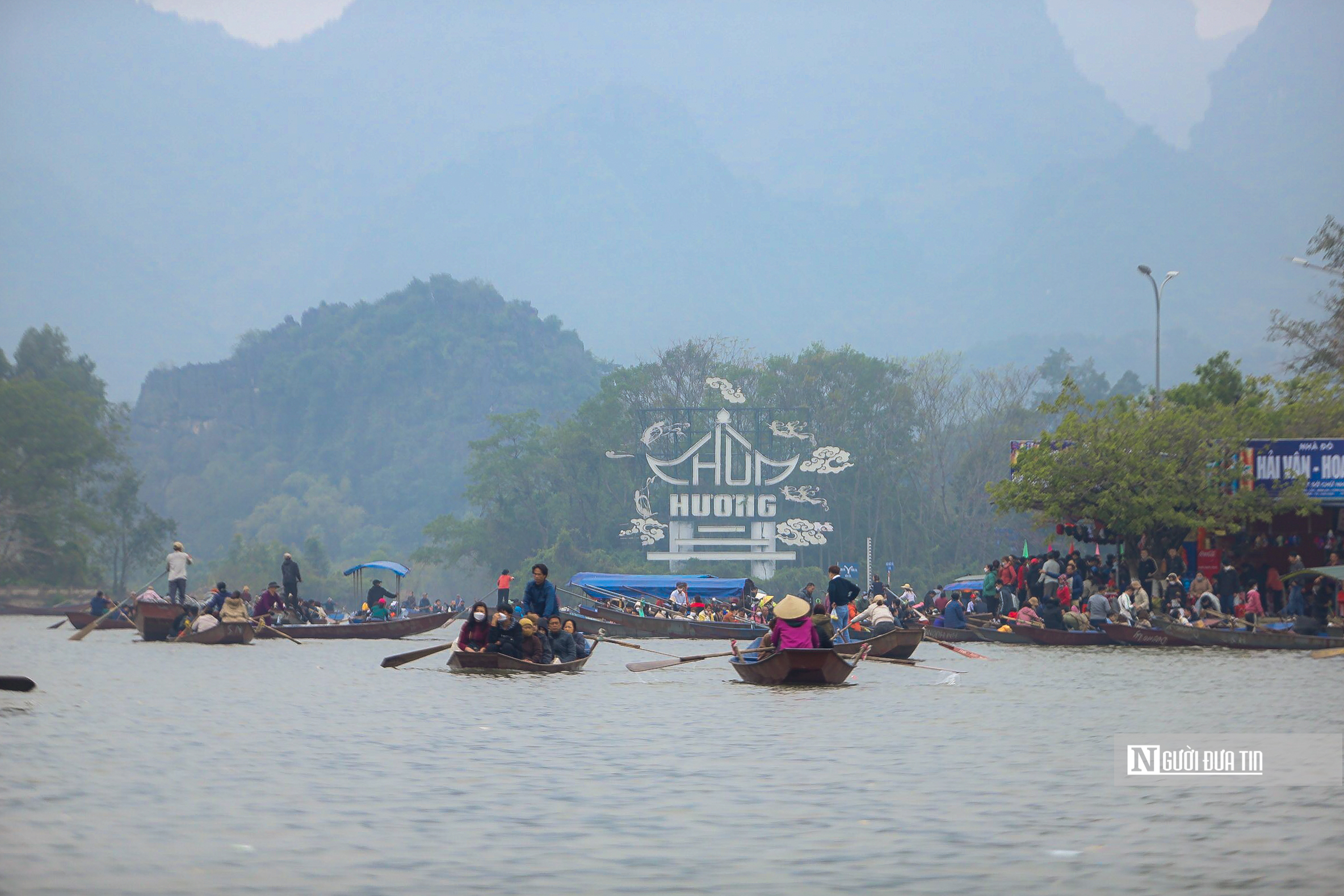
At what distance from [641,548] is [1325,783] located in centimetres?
8173

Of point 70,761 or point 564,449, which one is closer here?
point 70,761

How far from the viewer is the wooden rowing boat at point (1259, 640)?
28.5 m

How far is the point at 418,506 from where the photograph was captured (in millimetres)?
147750

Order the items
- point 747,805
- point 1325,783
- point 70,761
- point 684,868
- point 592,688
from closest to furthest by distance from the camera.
Result: point 684,868, point 747,805, point 1325,783, point 70,761, point 592,688

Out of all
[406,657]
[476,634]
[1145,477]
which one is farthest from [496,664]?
[1145,477]

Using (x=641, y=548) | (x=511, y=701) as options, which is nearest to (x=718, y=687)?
(x=511, y=701)

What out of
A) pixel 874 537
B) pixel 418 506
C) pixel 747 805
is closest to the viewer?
pixel 747 805

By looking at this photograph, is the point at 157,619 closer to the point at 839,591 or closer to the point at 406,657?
the point at 406,657

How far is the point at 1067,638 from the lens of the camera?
31422 mm

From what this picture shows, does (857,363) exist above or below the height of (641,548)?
above

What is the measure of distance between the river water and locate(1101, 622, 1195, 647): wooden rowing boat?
412 inches

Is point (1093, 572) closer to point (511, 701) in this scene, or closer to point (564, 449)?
point (511, 701)

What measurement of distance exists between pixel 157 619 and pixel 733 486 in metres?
51.1

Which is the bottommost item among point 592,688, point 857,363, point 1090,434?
point 592,688
